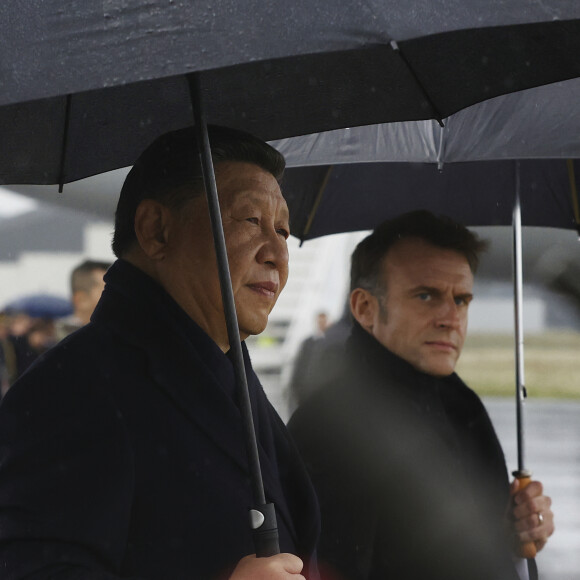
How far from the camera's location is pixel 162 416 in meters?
1.77

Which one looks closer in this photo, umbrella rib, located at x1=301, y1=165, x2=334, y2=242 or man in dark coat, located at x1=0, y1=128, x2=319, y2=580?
man in dark coat, located at x1=0, y1=128, x2=319, y2=580

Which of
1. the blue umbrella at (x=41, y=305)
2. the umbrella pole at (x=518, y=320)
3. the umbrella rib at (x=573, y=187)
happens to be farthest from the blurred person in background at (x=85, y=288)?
the blue umbrella at (x=41, y=305)

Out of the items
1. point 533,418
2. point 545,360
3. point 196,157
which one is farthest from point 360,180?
point 545,360

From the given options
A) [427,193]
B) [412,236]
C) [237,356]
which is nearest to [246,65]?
[237,356]

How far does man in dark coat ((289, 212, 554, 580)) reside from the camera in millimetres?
2617

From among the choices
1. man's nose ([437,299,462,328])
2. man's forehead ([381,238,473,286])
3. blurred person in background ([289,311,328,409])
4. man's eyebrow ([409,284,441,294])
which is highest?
blurred person in background ([289,311,328,409])

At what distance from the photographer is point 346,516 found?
8.53ft

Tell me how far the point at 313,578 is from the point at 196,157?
836mm

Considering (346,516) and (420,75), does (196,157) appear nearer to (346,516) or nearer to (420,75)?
(420,75)

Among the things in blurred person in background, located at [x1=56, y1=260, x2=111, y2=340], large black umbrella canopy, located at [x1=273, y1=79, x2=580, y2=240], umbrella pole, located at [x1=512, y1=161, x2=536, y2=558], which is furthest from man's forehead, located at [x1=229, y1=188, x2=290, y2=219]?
blurred person in background, located at [x1=56, y1=260, x2=111, y2=340]

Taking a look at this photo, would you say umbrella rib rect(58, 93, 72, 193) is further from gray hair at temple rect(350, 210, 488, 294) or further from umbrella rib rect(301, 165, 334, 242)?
umbrella rib rect(301, 165, 334, 242)

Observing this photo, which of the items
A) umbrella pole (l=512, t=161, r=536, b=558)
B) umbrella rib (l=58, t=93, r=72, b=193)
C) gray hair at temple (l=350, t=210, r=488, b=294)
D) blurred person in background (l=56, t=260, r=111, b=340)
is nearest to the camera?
umbrella rib (l=58, t=93, r=72, b=193)

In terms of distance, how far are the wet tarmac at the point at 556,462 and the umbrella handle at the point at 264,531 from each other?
15.9 feet

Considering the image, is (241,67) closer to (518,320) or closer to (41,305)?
(518,320)
